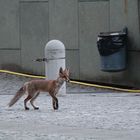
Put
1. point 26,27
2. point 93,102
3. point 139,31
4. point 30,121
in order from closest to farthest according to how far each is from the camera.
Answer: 1. point 30,121
2. point 93,102
3. point 139,31
4. point 26,27

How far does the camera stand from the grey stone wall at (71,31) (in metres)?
17.9

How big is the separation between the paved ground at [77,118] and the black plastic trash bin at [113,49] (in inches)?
47.1

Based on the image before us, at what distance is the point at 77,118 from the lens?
1195 centimetres

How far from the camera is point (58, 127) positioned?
10898 millimetres

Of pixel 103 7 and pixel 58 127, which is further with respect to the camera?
pixel 103 7

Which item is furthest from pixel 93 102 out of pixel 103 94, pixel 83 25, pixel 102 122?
pixel 83 25

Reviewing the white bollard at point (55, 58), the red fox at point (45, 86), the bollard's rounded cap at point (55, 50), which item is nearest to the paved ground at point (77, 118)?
the red fox at point (45, 86)

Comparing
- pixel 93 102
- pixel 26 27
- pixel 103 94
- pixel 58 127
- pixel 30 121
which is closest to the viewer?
pixel 58 127

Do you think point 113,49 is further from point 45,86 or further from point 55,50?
point 45,86

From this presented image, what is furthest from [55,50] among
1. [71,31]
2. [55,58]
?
[71,31]

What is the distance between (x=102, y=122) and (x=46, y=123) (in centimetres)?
100

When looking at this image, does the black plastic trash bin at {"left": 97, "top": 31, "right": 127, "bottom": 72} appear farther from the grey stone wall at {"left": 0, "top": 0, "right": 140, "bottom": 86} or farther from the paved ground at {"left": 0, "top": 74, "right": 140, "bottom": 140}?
the paved ground at {"left": 0, "top": 74, "right": 140, "bottom": 140}

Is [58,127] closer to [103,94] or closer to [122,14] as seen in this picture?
[103,94]

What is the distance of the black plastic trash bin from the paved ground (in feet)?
3.93
